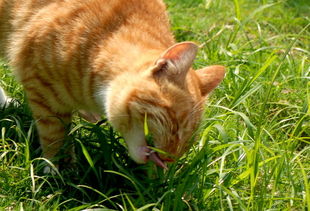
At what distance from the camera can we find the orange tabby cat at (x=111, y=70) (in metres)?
2.80

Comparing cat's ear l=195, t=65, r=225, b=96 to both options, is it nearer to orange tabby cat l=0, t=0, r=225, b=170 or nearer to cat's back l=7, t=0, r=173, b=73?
orange tabby cat l=0, t=0, r=225, b=170

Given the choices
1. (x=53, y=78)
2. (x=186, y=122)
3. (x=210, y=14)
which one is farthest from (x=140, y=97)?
(x=210, y=14)

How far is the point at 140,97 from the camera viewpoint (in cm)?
279

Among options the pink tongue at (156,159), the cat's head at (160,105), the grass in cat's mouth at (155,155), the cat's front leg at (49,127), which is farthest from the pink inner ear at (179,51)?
the cat's front leg at (49,127)

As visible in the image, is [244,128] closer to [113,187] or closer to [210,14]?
[113,187]

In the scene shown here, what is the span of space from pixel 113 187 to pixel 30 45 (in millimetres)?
843

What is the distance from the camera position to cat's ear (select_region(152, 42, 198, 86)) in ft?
8.86

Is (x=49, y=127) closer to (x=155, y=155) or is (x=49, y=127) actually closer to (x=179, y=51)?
(x=155, y=155)

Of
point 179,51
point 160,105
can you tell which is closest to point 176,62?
point 179,51

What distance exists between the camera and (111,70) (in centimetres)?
297

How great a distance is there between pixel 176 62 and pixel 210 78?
15.6 inches

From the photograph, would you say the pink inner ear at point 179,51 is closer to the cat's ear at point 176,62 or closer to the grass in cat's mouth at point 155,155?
the cat's ear at point 176,62

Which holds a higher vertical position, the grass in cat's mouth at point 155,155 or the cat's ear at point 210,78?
the cat's ear at point 210,78

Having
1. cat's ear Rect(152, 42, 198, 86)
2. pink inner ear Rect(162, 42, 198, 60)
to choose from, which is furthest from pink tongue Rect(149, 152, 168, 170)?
pink inner ear Rect(162, 42, 198, 60)
